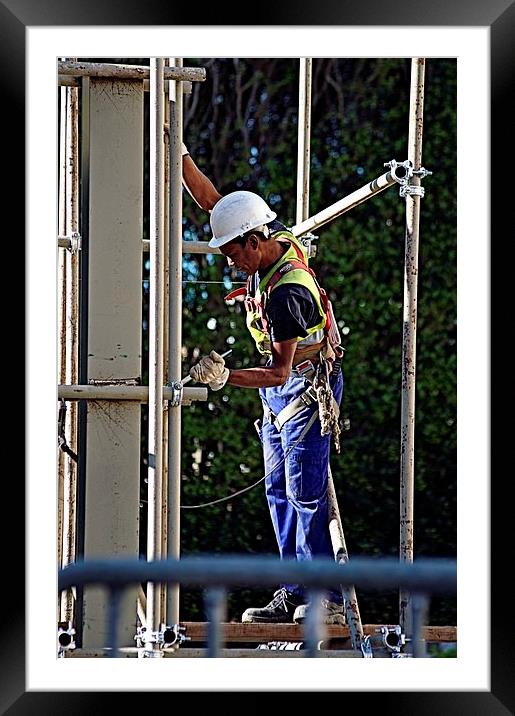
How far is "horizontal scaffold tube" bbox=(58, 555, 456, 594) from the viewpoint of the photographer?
6.12 ft

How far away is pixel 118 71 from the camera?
3.48 m

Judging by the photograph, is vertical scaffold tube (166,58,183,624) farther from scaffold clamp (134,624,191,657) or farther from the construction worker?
the construction worker

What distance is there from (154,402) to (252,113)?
315 cm

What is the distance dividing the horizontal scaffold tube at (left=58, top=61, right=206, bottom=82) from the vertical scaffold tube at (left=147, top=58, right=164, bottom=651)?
0.12 meters

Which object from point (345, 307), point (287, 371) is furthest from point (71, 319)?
point (345, 307)

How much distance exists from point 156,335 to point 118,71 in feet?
2.64

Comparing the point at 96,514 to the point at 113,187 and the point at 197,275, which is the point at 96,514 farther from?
the point at 197,275

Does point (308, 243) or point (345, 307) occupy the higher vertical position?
point (308, 243)

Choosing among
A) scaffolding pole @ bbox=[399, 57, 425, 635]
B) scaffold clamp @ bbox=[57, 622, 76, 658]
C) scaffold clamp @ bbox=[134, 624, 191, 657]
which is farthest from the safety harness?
scaffold clamp @ bbox=[57, 622, 76, 658]

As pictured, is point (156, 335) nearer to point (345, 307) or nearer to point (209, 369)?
point (209, 369)

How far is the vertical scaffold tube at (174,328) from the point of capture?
348 centimetres
